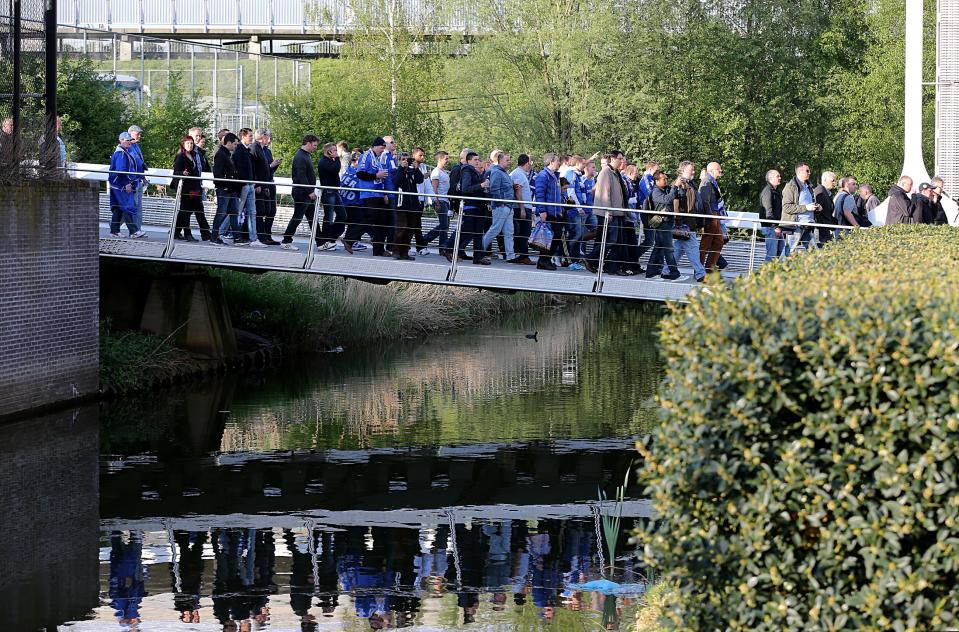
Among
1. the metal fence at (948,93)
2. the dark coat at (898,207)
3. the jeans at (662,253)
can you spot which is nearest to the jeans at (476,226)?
the jeans at (662,253)

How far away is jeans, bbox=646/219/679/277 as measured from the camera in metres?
18.7

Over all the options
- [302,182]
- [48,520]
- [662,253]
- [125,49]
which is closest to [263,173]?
[302,182]

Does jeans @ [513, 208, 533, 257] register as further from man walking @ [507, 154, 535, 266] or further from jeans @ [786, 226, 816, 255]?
jeans @ [786, 226, 816, 255]

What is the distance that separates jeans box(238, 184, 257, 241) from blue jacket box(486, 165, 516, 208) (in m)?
3.02

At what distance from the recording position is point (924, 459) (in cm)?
486

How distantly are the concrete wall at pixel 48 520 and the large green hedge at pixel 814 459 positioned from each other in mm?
5265

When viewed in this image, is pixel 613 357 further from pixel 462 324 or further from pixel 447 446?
pixel 447 446

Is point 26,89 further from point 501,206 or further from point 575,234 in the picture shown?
point 575,234

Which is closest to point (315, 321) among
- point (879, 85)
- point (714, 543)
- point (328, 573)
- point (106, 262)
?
point (106, 262)

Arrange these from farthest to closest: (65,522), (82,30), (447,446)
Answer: (82,30) → (447,446) → (65,522)

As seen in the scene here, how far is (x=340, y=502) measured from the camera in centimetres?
1367

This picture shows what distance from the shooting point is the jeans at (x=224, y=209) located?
1933 cm

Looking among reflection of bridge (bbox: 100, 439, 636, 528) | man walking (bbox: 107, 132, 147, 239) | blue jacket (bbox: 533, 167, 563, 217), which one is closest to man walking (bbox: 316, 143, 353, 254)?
man walking (bbox: 107, 132, 147, 239)

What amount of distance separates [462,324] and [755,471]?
24.7m
